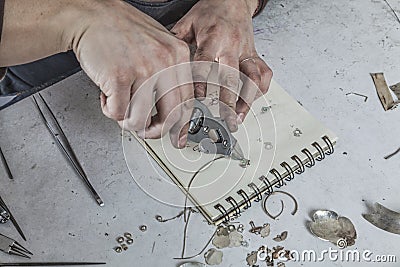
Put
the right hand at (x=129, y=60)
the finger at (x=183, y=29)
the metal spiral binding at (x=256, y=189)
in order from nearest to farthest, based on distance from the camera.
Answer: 1. the right hand at (x=129, y=60)
2. the metal spiral binding at (x=256, y=189)
3. the finger at (x=183, y=29)

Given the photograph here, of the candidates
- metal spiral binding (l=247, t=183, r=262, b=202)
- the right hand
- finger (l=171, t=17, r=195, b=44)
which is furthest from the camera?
finger (l=171, t=17, r=195, b=44)

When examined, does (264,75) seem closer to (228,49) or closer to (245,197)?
(228,49)

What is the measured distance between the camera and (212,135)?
0.97 meters

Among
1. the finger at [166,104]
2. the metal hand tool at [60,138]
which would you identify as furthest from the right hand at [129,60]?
the metal hand tool at [60,138]

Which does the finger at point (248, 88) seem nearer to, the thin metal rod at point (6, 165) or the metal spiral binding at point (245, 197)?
the metal spiral binding at point (245, 197)

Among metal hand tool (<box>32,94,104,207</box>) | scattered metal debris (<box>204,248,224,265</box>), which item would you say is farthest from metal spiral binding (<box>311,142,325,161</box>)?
metal hand tool (<box>32,94,104,207</box>)

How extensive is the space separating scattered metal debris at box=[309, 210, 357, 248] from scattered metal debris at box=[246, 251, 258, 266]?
0.29 feet

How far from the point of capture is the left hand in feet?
3.22

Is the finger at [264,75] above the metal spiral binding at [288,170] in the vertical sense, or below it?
above

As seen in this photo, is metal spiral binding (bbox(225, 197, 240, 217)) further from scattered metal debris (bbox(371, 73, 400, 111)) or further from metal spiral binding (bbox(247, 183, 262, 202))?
scattered metal debris (bbox(371, 73, 400, 111))

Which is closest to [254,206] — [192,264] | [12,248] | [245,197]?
[245,197]

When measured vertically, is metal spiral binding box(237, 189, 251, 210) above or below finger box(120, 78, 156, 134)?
below

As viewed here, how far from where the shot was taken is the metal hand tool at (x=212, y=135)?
3.17 feet

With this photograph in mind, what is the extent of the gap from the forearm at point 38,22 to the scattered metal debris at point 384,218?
49cm
